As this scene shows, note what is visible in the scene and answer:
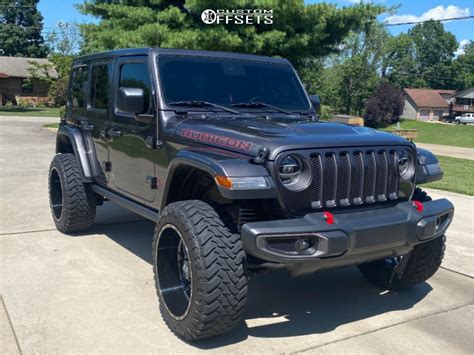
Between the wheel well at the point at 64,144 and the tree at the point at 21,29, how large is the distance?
68911 millimetres

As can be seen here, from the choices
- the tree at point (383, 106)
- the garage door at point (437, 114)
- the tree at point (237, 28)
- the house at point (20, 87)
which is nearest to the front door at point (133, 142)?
the tree at point (237, 28)

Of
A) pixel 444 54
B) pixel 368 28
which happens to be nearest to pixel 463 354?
pixel 368 28

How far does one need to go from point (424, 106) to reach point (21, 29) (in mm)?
55009

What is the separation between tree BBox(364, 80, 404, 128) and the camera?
155ft

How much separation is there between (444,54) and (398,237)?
368ft

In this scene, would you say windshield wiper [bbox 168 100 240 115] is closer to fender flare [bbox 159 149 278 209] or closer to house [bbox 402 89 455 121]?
fender flare [bbox 159 149 278 209]

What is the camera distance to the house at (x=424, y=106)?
73.4 m

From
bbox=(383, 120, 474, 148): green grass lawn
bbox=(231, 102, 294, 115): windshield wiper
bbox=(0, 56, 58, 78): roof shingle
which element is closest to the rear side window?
bbox=(231, 102, 294, 115): windshield wiper

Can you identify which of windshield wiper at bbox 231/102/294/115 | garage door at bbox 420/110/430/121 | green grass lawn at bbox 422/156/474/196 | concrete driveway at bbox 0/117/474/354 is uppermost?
windshield wiper at bbox 231/102/294/115

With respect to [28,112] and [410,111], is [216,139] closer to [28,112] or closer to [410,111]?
[28,112]

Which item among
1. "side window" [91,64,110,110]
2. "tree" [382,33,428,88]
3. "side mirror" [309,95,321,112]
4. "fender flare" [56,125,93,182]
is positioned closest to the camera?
"side mirror" [309,95,321,112]

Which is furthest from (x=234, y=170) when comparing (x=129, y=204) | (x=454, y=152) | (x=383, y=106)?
(x=383, y=106)

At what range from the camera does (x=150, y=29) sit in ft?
44.5

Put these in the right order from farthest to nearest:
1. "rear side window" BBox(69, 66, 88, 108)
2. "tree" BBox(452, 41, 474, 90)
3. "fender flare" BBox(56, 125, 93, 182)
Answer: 1. "tree" BBox(452, 41, 474, 90)
2. "rear side window" BBox(69, 66, 88, 108)
3. "fender flare" BBox(56, 125, 93, 182)
